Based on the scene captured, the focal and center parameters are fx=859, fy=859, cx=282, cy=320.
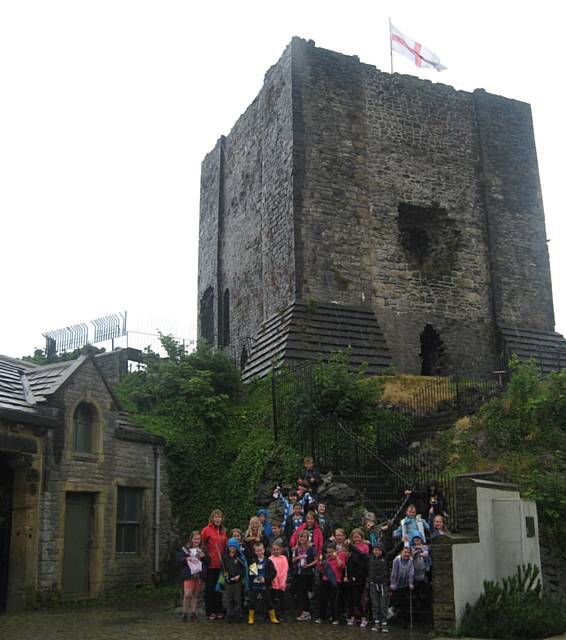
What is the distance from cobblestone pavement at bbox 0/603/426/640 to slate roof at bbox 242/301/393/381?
10.1 m

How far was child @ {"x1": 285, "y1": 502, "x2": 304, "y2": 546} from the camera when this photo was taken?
13826 mm

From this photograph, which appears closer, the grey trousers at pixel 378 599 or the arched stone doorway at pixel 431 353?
the grey trousers at pixel 378 599

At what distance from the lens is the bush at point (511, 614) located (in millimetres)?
11133

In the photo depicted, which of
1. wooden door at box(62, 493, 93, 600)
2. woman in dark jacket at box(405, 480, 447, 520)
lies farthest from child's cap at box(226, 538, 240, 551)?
wooden door at box(62, 493, 93, 600)

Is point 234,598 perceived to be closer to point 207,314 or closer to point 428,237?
point 428,237

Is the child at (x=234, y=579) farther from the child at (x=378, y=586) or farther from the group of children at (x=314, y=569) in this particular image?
the child at (x=378, y=586)

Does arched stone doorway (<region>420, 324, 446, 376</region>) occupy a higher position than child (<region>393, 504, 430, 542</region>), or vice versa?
arched stone doorway (<region>420, 324, 446, 376</region>)

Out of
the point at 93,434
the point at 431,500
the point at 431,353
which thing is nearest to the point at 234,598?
the point at 431,500

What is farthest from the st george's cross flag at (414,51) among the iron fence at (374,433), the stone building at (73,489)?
the stone building at (73,489)

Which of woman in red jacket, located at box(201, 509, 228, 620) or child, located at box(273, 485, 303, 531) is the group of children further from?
child, located at box(273, 485, 303, 531)

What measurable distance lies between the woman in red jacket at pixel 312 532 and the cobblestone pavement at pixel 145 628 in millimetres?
1211

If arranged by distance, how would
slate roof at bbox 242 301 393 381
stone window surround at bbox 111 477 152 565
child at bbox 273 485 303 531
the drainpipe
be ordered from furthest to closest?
1. slate roof at bbox 242 301 393 381
2. the drainpipe
3. stone window surround at bbox 111 477 152 565
4. child at bbox 273 485 303 531

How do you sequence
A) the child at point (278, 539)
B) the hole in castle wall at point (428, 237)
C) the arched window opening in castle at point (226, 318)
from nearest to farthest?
the child at point (278, 539), the hole in castle wall at point (428, 237), the arched window opening in castle at point (226, 318)

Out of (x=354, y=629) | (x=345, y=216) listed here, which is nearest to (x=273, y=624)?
(x=354, y=629)
